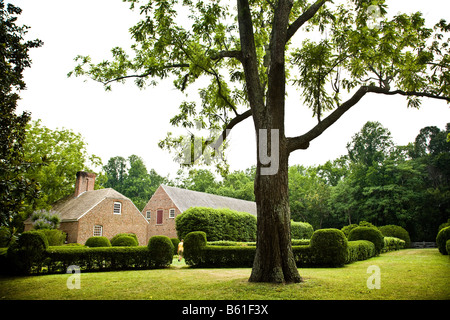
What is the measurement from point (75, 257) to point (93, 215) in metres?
16.4

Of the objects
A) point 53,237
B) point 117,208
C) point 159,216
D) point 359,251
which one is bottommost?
point 359,251

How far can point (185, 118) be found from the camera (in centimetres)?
1152

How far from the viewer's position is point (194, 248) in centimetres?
1551

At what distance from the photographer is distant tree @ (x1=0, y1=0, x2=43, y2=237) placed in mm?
6660

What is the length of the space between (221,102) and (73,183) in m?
29.9

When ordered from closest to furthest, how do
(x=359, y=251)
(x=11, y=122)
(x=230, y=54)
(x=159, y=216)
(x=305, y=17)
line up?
(x=11, y=122) < (x=305, y=17) < (x=230, y=54) < (x=359, y=251) < (x=159, y=216)

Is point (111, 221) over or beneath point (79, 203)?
beneath

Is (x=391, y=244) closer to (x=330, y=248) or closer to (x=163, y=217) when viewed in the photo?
(x=330, y=248)

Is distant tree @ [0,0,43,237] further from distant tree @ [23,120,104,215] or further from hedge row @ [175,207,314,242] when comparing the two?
distant tree @ [23,120,104,215]

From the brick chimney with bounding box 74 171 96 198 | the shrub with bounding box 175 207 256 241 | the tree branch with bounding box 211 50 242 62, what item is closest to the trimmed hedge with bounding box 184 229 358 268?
the shrub with bounding box 175 207 256 241

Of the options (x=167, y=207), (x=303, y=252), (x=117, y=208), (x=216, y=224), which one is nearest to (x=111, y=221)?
(x=117, y=208)

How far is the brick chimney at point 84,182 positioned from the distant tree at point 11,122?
26.7m

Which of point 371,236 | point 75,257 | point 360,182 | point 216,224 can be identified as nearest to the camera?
point 75,257
